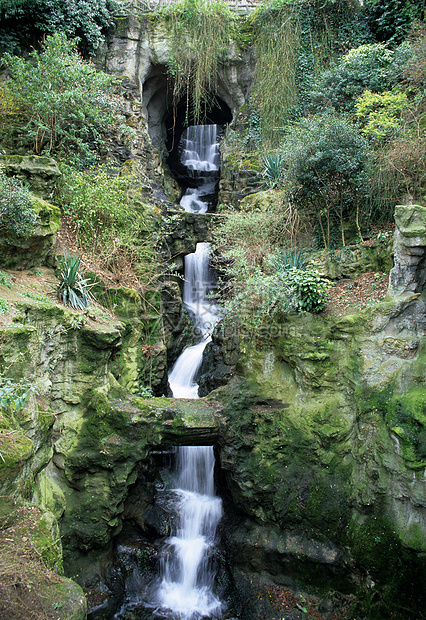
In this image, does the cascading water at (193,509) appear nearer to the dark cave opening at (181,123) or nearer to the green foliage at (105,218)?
the green foliage at (105,218)

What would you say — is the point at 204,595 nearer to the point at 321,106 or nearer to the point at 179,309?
the point at 179,309

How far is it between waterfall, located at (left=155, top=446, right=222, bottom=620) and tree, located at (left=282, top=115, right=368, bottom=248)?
584 cm

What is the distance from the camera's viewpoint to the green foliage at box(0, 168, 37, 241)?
665 centimetres

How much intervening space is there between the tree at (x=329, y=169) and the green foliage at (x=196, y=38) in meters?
7.06

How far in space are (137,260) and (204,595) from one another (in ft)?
23.0

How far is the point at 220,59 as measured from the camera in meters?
14.6

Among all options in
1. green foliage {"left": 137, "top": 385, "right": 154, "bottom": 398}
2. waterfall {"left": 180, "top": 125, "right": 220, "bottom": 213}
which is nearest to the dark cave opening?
waterfall {"left": 180, "top": 125, "right": 220, "bottom": 213}

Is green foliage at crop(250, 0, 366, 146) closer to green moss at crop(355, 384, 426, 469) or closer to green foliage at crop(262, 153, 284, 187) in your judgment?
green foliage at crop(262, 153, 284, 187)

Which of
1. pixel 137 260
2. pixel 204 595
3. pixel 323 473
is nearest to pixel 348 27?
pixel 137 260

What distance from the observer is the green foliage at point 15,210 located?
6648 mm

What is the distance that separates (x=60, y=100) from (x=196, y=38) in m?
6.85

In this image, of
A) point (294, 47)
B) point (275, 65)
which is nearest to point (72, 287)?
point (275, 65)

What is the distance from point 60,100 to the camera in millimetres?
9828

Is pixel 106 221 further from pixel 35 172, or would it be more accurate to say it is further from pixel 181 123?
pixel 181 123
